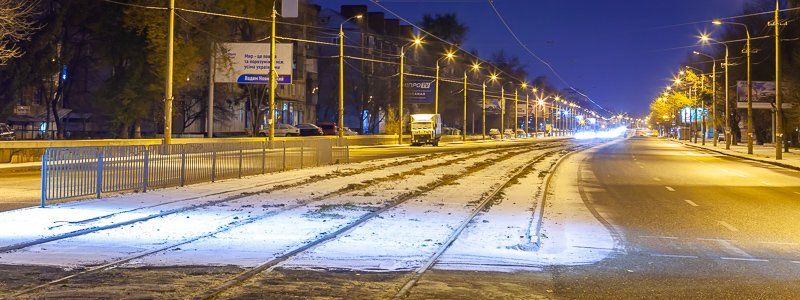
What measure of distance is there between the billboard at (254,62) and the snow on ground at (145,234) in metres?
27.2

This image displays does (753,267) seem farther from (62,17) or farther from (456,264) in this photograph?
(62,17)

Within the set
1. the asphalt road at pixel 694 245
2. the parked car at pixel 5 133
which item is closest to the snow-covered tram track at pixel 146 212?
the asphalt road at pixel 694 245

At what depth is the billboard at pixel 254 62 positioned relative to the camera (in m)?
46.6

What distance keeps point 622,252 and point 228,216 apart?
7429 millimetres

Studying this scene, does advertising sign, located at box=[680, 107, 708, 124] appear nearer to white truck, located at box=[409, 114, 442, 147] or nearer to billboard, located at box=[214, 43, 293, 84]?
white truck, located at box=[409, 114, 442, 147]

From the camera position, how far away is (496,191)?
21703 millimetres

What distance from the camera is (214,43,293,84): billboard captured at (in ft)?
153

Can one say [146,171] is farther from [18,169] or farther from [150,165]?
[18,169]

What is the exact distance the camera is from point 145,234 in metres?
12.8

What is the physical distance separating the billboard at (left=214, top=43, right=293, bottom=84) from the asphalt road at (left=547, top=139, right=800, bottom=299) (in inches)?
1029

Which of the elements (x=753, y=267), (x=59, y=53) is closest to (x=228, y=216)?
(x=753, y=267)

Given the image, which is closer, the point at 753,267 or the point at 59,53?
the point at 753,267

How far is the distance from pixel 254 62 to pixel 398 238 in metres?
36.7

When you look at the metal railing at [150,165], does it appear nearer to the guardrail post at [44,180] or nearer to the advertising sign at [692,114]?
the guardrail post at [44,180]
